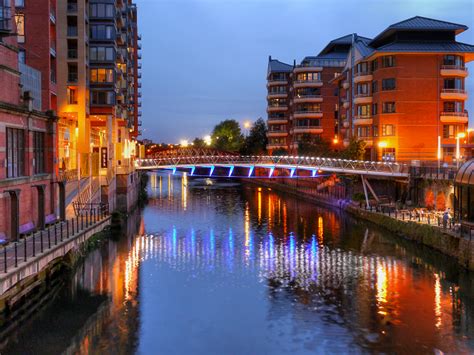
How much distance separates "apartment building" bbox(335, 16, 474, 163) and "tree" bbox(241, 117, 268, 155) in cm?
6365

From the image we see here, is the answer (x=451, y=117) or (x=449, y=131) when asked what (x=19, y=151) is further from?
(x=449, y=131)

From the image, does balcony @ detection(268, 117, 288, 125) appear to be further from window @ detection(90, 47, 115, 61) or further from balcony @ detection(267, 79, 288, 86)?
window @ detection(90, 47, 115, 61)

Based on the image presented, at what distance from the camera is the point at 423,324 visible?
26594mm

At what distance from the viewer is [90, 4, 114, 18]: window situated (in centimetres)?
7188

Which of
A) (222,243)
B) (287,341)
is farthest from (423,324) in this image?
(222,243)

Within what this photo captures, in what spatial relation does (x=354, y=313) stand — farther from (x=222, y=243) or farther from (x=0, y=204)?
(x=222, y=243)

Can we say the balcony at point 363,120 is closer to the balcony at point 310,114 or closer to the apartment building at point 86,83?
the apartment building at point 86,83

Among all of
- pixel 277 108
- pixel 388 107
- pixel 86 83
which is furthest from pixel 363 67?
pixel 277 108

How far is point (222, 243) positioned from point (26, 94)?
20138 mm

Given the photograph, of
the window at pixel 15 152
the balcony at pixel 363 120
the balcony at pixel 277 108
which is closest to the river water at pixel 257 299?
the window at pixel 15 152

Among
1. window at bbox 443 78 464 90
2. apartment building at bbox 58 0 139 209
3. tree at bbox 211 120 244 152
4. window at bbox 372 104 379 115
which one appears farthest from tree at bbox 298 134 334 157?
tree at bbox 211 120 244 152

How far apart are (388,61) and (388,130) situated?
27.5 feet

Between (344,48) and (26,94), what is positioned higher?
(344,48)

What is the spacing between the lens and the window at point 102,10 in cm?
7188
